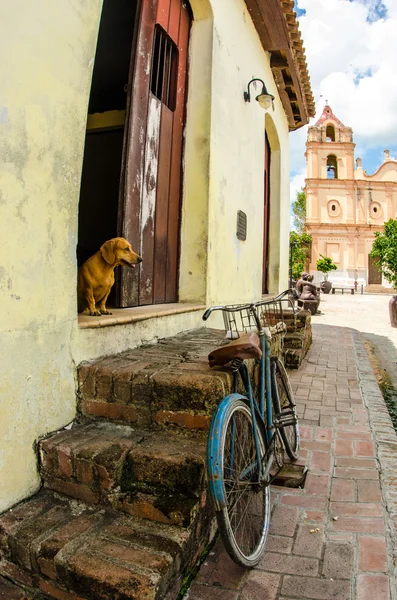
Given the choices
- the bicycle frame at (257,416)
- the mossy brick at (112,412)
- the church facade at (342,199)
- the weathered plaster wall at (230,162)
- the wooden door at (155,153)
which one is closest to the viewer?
the bicycle frame at (257,416)

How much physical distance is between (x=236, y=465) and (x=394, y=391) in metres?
3.92

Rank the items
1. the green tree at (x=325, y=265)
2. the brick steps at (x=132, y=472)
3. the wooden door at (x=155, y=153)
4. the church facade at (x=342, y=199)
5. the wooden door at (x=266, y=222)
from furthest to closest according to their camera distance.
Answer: the church facade at (x=342, y=199), the green tree at (x=325, y=265), the wooden door at (x=266, y=222), the wooden door at (x=155, y=153), the brick steps at (x=132, y=472)

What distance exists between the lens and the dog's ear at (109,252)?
272cm

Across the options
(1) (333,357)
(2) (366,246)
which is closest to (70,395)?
(1) (333,357)

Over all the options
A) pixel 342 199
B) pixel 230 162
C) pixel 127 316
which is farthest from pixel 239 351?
pixel 342 199

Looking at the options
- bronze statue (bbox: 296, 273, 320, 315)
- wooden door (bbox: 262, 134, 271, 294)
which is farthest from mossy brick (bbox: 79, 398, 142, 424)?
bronze statue (bbox: 296, 273, 320, 315)

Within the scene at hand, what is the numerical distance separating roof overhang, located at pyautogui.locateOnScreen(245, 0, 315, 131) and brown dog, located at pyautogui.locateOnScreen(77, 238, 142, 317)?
14.5ft

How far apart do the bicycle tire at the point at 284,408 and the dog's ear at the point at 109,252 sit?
1254mm

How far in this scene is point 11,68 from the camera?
1.81 metres

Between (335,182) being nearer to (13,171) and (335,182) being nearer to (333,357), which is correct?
(333,357)

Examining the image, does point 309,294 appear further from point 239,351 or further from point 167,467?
point 167,467

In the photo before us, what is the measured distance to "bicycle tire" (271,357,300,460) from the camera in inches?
103

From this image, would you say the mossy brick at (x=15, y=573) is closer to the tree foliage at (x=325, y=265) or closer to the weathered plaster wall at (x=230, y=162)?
the weathered plaster wall at (x=230, y=162)

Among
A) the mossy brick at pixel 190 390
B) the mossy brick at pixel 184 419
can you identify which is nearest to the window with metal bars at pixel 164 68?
the mossy brick at pixel 190 390
